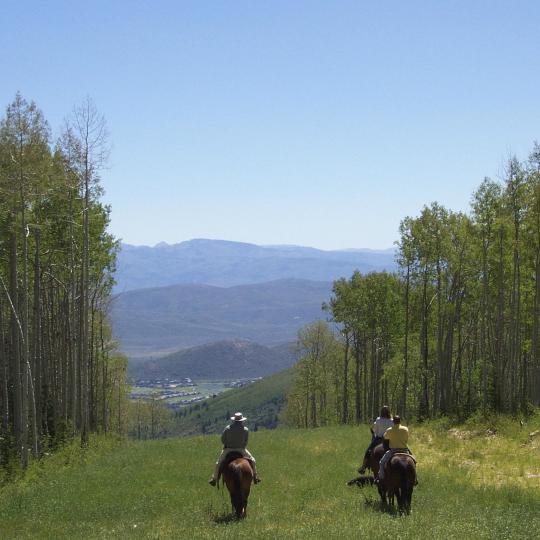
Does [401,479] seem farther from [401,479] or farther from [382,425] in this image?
[382,425]

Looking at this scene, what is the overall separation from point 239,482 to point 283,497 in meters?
3.63

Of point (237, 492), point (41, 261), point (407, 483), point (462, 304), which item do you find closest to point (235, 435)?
point (237, 492)

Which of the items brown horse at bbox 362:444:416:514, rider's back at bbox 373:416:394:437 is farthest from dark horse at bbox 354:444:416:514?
rider's back at bbox 373:416:394:437

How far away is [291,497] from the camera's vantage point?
63.6ft

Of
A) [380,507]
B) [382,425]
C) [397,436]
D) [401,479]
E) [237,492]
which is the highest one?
[397,436]

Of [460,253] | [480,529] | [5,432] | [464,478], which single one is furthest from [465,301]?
[480,529]

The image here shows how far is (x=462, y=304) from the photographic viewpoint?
5534 cm

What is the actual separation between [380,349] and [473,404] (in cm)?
1565

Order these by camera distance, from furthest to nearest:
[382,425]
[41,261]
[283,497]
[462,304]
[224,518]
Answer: [462,304] < [41,261] < [382,425] < [283,497] < [224,518]

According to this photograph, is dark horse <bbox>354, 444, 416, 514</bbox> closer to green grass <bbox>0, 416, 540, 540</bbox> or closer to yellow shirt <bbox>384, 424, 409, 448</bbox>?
yellow shirt <bbox>384, 424, 409, 448</bbox>

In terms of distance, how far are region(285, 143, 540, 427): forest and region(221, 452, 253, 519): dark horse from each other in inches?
900

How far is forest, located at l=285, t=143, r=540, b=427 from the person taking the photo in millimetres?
38625

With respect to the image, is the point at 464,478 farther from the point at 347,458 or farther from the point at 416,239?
the point at 416,239

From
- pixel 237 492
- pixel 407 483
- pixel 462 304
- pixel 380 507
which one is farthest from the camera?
pixel 462 304
